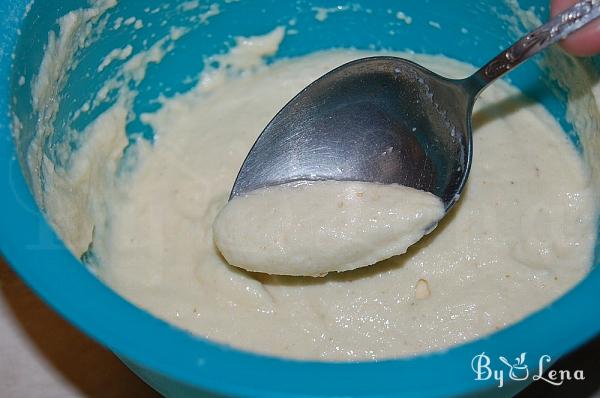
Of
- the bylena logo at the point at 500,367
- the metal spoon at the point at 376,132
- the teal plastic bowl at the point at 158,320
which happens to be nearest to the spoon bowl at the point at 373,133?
the metal spoon at the point at 376,132

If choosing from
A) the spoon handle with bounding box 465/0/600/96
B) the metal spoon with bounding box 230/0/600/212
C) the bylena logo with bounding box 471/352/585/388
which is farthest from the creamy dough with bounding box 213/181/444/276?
the bylena logo with bounding box 471/352/585/388

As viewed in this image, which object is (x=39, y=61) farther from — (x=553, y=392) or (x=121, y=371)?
(x=553, y=392)

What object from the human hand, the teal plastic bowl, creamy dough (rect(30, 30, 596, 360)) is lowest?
creamy dough (rect(30, 30, 596, 360))

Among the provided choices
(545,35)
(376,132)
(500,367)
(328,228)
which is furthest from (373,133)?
(500,367)

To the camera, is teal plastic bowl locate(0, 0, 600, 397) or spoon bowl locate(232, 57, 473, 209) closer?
teal plastic bowl locate(0, 0, 600, 397)

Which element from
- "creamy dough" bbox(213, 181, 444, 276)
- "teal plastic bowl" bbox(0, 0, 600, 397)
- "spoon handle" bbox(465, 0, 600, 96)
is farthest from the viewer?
"creamy dough" bbox(213, 181, 444, 276)

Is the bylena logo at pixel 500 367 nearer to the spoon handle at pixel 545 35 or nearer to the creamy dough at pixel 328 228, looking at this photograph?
the creamy dough at pixel 328 228

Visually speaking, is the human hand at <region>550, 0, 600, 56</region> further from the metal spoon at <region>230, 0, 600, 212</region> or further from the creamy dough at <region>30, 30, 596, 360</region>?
the creamy dough at <region>30, 30, 596, 360</region>
